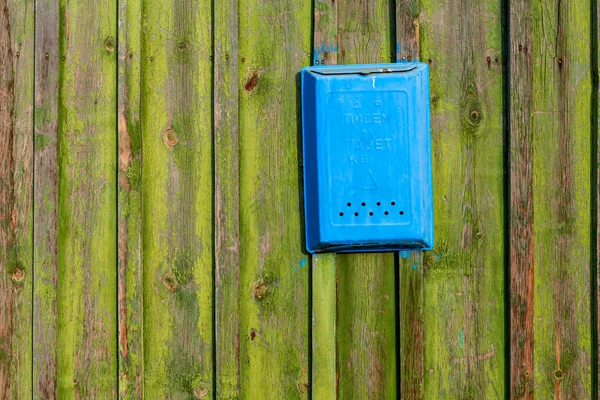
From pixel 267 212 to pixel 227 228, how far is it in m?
0.17

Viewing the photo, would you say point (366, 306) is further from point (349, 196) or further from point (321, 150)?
point (321, 150)

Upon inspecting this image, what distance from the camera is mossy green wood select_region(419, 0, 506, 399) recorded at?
2.33 m

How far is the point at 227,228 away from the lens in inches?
91.2

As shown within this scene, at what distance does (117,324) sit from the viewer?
2342 mm

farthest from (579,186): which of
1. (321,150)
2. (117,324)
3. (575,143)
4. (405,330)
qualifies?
(117,324)

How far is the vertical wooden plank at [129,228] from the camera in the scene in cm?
232

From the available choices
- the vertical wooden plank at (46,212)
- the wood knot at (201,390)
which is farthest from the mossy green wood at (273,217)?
the vertical wooden plank at (46,212)

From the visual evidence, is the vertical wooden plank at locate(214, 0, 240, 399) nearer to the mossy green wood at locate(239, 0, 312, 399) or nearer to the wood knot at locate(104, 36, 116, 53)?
the mossy green wood at locate(239, 0, 312, 399)

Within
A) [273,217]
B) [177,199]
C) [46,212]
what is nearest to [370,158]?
[273,217]

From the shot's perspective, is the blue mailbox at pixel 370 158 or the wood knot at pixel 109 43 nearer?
the blue mailbox at pixel 370 158

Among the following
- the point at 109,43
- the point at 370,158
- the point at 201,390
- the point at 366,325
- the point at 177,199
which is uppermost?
the point at 109,43

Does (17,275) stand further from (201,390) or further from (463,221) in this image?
(463,221)

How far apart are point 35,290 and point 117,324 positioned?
344 millimetres

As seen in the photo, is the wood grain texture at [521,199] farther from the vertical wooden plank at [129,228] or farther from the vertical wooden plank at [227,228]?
the vertical wooden plank at [129,228]
